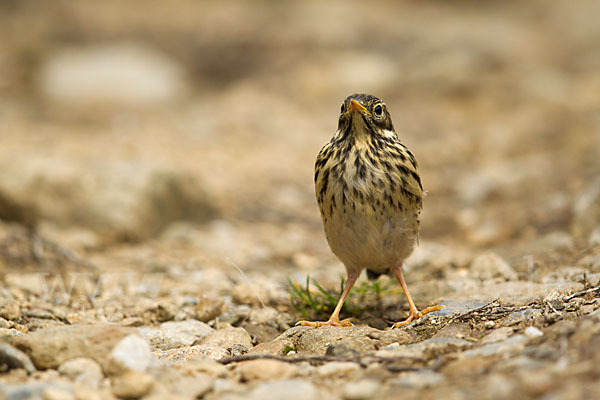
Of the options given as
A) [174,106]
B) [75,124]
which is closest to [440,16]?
[174,106]

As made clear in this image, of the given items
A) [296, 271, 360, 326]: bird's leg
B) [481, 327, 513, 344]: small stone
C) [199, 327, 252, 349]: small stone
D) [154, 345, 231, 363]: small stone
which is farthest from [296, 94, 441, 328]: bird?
[481, 327, 513, 344]: small stone

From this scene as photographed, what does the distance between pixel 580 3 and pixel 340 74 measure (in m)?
11.4

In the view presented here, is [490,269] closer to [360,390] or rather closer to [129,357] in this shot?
[360,390]

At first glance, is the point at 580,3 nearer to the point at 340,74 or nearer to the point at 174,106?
the point at 340,74

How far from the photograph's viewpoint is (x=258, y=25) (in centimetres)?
1812

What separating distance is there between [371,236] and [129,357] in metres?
2.00

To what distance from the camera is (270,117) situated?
1243cm

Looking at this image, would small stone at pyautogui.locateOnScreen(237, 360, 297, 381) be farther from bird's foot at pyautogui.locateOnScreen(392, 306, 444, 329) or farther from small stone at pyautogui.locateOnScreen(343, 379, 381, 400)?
bird's foot at pyautogui.locateOnScreen(392, 306, 444, 329)

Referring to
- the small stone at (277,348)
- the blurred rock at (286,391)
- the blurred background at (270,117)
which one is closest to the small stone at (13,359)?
the blurred rock at (286,391)

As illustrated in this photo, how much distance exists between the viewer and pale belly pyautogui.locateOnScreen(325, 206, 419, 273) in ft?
14.9

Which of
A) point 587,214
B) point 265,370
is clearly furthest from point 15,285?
point 587,214

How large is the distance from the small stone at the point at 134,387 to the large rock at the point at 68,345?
0.26m

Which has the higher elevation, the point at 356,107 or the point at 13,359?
the point at 356,107

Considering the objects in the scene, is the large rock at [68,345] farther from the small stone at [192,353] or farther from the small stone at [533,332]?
the small stone at [533,332]
